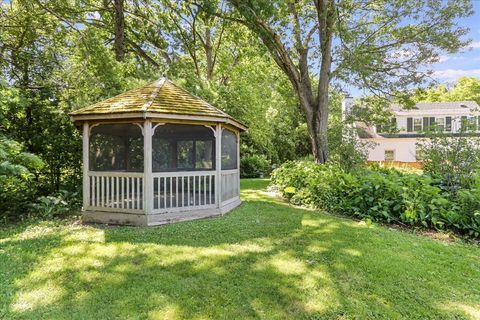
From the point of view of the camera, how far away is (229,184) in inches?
312

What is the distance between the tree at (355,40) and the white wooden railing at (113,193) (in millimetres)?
6511

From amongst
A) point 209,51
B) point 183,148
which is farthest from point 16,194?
point 209,51

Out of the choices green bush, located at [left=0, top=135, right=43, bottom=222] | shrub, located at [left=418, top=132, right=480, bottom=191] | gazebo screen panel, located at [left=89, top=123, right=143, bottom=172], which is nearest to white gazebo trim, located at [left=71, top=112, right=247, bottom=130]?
gazebo screen panel, located at [left=89, top=123, right=143, bottom=172]

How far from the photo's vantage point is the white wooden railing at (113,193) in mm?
6430

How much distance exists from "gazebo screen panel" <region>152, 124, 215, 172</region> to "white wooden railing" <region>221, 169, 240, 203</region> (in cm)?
49

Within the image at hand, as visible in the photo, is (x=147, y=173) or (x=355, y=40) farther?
(x=355, y=40)

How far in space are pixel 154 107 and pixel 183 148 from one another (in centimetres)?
255

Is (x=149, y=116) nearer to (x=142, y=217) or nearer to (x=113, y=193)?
(x=113, y=193)

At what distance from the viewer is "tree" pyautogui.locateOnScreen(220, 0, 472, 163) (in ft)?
35.2

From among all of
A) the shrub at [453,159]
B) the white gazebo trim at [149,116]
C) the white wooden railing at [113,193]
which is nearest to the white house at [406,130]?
the shrub at [453,159]

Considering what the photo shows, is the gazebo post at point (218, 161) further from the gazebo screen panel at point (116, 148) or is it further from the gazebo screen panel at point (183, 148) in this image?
the gazebo screen panel at point (116, 148)

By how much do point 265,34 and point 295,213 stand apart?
617 cm

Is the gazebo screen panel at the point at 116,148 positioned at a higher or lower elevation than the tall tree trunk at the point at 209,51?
lower

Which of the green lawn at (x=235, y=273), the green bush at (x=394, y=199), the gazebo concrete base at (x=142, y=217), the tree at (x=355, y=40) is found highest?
the tree at (x=355, y=40)
